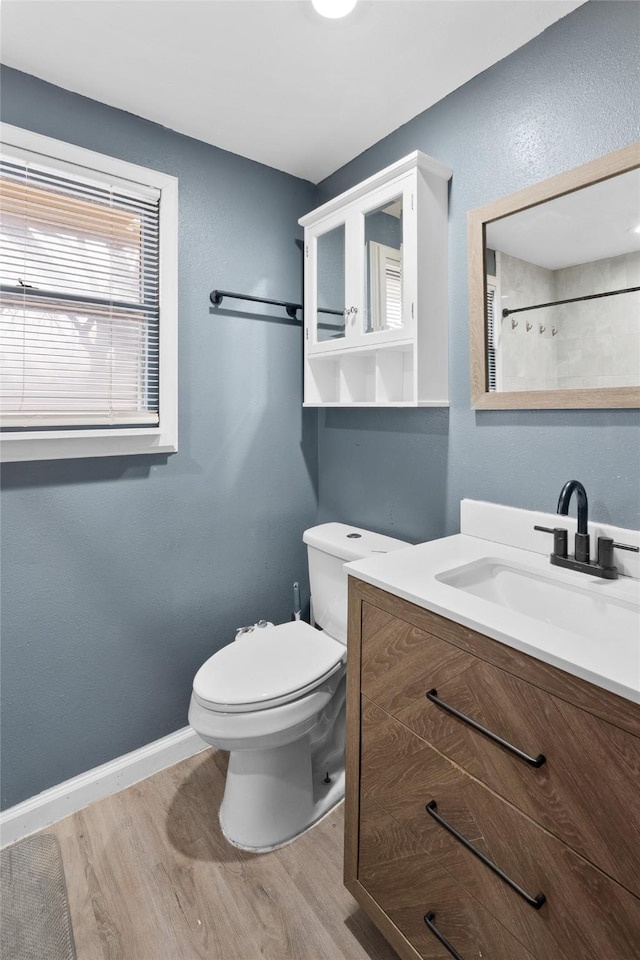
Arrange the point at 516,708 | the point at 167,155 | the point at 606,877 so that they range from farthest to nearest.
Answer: the point at 167,155
the point at 516,708
the point at 606,877

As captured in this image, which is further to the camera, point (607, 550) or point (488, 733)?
point (607, 550)

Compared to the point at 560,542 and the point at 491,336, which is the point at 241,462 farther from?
the point at 560,542

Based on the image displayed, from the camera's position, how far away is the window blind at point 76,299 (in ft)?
4.69

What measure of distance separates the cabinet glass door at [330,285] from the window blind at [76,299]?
0.60 metres

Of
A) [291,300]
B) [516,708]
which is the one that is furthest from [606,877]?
[291,300]

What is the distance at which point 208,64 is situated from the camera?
139 centimetres

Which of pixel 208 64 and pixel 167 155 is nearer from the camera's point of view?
pixel 208 64

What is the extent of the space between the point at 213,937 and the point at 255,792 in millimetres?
332

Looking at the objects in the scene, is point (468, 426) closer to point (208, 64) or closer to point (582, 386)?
point (582, 386)

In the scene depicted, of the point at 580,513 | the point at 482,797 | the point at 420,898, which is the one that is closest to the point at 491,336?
the point at 580,513

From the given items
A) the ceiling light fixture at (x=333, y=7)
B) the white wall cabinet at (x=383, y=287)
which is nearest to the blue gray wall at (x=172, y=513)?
the white wall cabinet at (x=383, y=287)

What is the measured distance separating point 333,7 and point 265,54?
268mm

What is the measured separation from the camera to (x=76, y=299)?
5.01 feet

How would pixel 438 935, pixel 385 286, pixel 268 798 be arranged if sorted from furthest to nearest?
pixel 385 286 → pixel 268 798 → pixel 438 935
